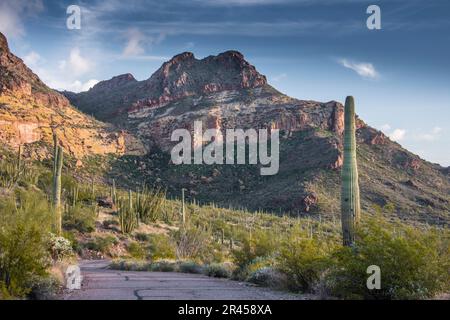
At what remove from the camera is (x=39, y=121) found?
7100 centimetres

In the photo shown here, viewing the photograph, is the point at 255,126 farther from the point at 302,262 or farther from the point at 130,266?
the point at 302,262

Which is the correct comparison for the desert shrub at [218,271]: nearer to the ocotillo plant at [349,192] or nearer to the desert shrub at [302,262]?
the desert shrub at [302,262]

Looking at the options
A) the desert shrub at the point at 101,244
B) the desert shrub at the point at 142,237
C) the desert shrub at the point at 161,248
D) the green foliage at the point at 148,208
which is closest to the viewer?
the desert shrub at the point at 161,248

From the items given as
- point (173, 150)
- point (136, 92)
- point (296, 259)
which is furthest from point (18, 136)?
point (296, 259)

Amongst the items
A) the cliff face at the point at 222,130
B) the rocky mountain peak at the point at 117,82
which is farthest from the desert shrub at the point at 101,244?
the rocky mountain peak at the point at 117,82

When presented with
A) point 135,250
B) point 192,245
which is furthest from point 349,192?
point 135,250

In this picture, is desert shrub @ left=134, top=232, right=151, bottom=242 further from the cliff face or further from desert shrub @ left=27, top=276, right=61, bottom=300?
the cliff face

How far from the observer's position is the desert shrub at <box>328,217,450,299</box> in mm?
9492

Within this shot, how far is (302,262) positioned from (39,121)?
65.4 m

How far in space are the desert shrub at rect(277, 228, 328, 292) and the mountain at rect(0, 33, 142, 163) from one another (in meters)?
55.4

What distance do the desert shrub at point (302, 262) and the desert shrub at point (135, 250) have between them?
18324 millimetres

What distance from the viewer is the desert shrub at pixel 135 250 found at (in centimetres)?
2987

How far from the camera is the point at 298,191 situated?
68125mm
